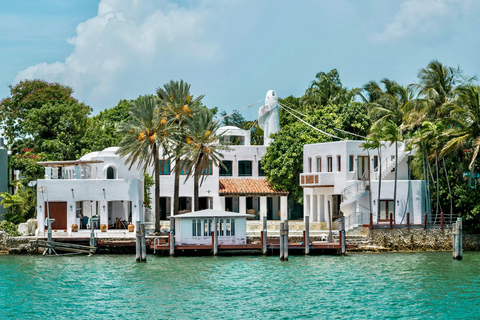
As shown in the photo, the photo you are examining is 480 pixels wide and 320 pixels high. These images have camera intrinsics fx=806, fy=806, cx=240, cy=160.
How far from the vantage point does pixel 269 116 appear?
7575 cm

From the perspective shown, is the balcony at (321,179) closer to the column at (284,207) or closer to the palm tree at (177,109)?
the column at (284,207)

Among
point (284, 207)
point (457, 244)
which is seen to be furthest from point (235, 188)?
point (457, 244)

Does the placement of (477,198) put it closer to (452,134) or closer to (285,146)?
(452,134)

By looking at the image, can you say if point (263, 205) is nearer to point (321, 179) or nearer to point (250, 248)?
point (321, 179)

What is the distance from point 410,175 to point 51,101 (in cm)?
3884

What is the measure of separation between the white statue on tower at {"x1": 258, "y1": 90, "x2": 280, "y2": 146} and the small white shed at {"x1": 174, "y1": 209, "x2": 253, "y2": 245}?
70.1 feet

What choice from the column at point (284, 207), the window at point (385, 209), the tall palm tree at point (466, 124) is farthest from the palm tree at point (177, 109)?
the tall palm tree at point (466, 124)

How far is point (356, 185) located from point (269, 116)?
58.6 ft

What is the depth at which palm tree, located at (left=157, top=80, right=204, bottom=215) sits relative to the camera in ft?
205

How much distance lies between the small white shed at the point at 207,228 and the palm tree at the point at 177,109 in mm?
7808

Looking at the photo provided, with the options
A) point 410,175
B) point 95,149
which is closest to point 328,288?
point 410,175

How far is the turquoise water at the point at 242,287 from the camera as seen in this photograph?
119 feet

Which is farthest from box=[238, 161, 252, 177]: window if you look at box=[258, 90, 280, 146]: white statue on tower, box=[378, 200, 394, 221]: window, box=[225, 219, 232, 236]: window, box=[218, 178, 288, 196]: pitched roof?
box=[225, 219, 232, 236]: window

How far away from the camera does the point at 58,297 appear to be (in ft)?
130
